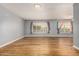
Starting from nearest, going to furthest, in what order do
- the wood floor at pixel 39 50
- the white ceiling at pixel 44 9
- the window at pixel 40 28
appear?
the wood floor at pixel 39 50 < the white ceiling at pixel 44 9 < the window at pixel 40 28

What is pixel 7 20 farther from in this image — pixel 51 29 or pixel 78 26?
pixel 51 29

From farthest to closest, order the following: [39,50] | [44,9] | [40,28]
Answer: [40,28]
[44,9]
[39,50]

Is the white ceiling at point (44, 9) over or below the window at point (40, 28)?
over

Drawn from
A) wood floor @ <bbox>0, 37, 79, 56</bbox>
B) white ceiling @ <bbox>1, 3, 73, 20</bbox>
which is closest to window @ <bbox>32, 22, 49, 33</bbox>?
white ceiling @ <bbox>1, 3, 73, 20</bbox>

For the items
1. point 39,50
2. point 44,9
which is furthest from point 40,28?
point 39,50

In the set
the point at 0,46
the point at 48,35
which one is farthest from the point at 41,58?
the point at 48,35

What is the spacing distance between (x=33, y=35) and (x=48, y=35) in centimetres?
110

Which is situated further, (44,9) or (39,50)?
(44,9)

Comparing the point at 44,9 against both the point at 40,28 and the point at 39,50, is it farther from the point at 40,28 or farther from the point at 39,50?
the point at 39,50

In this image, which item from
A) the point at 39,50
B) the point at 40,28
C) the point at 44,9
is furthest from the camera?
the point at 40,28

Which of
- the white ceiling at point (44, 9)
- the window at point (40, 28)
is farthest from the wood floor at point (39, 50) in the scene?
the window at point (40, 28)

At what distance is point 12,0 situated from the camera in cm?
168

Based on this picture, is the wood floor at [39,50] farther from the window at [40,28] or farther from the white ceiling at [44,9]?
the window at [40,28]

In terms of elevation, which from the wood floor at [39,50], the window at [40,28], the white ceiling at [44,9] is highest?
the white ceiling at [44,9]
